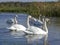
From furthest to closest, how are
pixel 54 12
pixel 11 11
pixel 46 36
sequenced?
1. pixel 11 11
2. pixel 54 12
3. pixel 46 36

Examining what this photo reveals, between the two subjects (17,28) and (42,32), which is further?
(17,28)

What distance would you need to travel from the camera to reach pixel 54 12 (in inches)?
1277

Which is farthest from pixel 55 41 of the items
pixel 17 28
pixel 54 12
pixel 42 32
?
pixel 54 12

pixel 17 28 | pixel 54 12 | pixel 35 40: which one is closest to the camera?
pixel 35 40

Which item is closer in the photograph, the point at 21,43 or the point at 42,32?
the point at 21,43

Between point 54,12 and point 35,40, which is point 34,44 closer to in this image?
point 35,40

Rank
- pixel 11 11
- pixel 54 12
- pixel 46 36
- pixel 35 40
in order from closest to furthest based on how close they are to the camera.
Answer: pixel 35 40, pixel 46 36, pixel 54 12, pixel 11 11

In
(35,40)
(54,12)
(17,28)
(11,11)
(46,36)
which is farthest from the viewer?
(11,11)

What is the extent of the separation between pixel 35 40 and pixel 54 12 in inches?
631

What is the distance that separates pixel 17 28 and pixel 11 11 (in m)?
16.7

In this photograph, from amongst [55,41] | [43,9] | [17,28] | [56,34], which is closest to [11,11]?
[43,9]

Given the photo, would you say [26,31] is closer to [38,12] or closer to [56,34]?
[56,34]

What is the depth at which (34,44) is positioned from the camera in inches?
604

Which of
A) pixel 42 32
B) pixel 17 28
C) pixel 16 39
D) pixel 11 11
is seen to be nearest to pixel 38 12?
pixel 11 11
